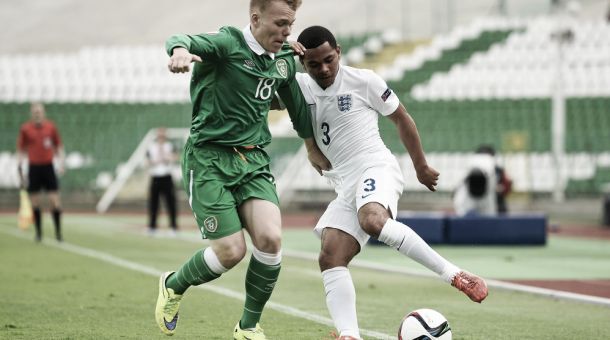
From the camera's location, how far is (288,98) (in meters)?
7.47

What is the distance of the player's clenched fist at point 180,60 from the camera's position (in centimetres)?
614

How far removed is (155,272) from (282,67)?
21.6ft

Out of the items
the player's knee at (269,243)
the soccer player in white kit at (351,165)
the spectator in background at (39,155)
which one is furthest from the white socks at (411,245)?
the spectator in background at (39,155)

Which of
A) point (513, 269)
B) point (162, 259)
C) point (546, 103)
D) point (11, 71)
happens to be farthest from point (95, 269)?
point (11, 71)

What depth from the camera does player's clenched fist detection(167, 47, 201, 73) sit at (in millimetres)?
6141

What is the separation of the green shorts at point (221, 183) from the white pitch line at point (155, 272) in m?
1.58

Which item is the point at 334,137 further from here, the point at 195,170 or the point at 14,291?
the point at 14,291

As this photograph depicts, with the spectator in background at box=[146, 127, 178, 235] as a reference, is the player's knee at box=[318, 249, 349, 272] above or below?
above

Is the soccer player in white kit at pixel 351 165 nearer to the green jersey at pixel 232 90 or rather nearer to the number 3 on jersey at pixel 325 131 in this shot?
the number 3 on jersey at pixel 325 131

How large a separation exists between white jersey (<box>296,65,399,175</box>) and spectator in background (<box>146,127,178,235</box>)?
13806 mm

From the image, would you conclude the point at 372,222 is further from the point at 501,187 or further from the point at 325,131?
the point at 501,187

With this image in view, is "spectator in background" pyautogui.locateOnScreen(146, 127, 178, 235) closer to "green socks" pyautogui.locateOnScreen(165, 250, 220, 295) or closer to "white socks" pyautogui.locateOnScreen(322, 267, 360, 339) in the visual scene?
"green socks" pyautogui.locateOnScreen(165, 250, 220, 295)

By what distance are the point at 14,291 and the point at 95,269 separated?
2681 mm

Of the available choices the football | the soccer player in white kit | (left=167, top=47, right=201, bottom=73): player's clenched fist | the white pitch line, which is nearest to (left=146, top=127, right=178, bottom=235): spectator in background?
the white pitch line
